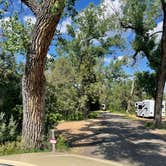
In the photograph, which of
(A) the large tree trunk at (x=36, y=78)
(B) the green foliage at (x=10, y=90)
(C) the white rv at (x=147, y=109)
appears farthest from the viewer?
(C) the white rv at (x=147, y=109)

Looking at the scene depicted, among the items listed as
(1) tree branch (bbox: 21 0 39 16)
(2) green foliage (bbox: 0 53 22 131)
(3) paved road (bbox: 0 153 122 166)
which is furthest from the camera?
(2) green foliage (bbox: 0 53 22 131)

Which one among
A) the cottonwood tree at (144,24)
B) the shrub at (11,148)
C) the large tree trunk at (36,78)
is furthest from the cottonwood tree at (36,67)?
the cottonwood tree at (144,24)

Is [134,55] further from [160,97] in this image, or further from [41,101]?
[41,101]

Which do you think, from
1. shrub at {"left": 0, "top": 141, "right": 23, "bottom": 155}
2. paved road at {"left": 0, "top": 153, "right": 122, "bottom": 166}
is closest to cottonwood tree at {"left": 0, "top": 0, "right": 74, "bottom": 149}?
shrub at {"left": 0, "top": 141, "right": 23, "bottom": 155}

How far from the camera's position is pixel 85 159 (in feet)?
15.4

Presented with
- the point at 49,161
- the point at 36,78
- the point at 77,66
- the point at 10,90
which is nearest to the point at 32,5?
the point at 36,78

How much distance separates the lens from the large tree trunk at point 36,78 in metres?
10.8

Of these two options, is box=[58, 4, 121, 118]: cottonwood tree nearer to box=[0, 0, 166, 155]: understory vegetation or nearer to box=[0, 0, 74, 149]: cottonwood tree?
box=[0, 0, 166, 155]: understory vegetation

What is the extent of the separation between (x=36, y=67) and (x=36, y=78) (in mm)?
349

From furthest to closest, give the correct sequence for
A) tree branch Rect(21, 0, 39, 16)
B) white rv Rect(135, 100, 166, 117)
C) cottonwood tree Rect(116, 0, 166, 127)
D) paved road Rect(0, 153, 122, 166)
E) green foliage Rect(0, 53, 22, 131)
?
white rv Rect(135, 100, 166, 117)
cottonwood tree Rect(116, 0, 166, 127)
green foliage Rect(0, 53, 22, 131)
tree branch Rect(21, 0, 39, 16)
paved road Rect(0, 153, 122, 166)

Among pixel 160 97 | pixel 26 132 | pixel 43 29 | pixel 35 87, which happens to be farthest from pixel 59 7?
pixel 160 97

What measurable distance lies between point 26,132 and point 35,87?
1.39 meters

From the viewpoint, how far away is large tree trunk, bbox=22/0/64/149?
10.8 metres

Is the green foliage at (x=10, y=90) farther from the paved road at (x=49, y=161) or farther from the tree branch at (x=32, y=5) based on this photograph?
the paved road at (x=49, y=161)
